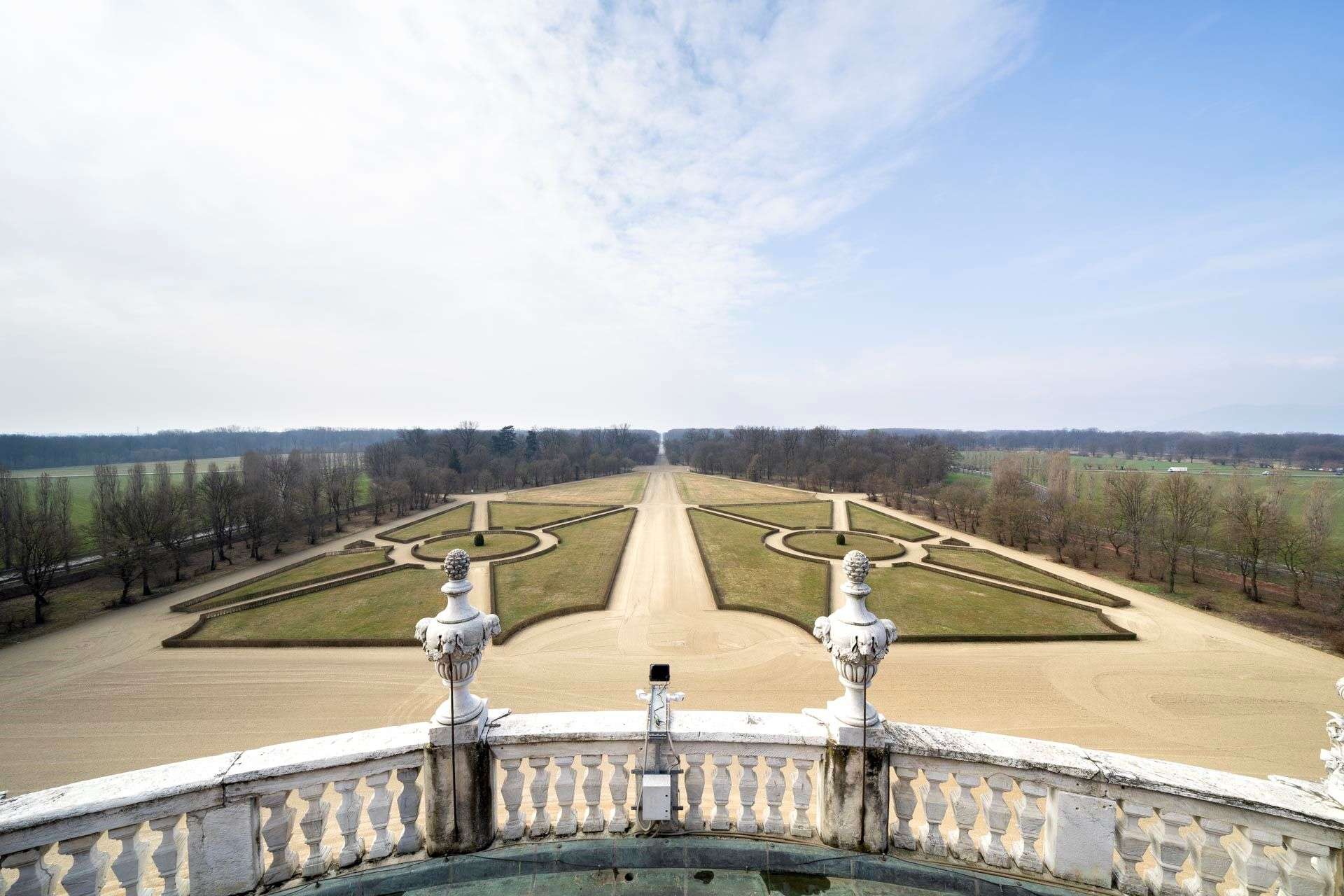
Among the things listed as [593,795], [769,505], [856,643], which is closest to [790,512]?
[769,505]

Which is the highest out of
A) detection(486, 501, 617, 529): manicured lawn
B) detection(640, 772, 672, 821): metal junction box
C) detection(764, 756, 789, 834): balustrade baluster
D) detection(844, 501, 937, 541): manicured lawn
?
detection(640, 772, 672, 821): metal junction box

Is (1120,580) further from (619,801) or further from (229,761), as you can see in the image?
(229,761)

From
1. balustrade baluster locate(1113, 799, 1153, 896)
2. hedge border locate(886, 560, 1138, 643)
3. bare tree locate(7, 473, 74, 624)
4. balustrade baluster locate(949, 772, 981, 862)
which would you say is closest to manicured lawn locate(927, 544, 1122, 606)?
hedge border locate(886, 560, 1138, 643)

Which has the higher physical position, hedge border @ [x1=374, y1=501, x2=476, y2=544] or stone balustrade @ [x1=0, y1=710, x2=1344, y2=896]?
stone balustrade @ [x1=0, y1=710, x2=1344, y2=896]

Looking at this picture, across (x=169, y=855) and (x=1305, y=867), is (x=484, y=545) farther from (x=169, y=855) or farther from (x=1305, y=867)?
(x=1305, y=867)

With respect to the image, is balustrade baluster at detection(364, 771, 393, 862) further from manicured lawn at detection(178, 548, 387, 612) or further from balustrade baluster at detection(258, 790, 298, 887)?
manicured lawn at detection(178, 548, 387, 612)

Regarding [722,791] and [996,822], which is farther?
[722,791]

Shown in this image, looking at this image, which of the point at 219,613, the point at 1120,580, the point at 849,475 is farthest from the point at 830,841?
the point at 849,475
